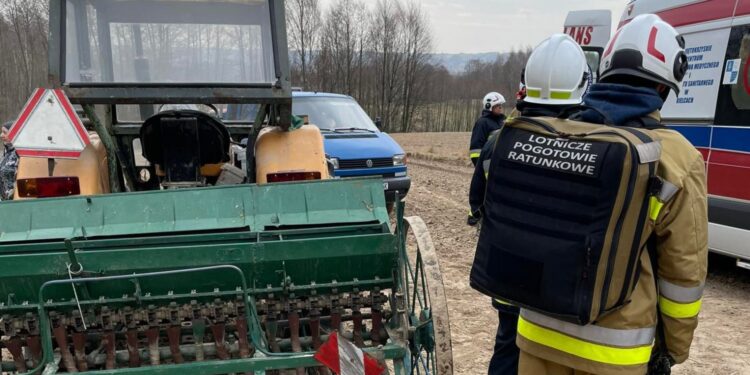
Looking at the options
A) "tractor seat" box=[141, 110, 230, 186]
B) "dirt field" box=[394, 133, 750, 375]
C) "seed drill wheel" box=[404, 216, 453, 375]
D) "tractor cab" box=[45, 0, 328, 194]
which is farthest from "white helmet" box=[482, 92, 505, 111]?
"seed drill wheel" box=[404, 216, 453, 375]

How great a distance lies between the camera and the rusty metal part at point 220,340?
2812mm

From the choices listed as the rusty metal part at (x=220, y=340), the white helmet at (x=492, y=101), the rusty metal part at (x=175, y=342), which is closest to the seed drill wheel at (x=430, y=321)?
the rusty metal part at (x=220, y=340)

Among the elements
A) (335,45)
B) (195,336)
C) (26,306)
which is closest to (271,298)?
(195,336)

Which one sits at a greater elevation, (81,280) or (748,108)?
(748,108)

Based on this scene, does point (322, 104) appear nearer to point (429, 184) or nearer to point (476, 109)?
point (429, 184)

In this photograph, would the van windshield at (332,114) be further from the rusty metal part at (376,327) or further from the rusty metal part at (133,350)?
the rusty metal part at (133,350)

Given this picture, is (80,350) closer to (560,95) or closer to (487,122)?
(560,95)

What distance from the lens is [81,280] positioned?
2.54 m

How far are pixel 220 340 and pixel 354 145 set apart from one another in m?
5.79

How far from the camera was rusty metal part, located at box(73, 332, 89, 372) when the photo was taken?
9.02 ft

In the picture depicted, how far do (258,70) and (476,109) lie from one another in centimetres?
4995

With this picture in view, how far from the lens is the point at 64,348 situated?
2.73 m

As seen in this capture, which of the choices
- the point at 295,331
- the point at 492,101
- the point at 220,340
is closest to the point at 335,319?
the point at 295,331

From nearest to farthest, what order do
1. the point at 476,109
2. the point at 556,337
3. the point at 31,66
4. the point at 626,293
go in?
the point at 626,293
the point at 556,337
the point at 31,66
the point at 476,109
